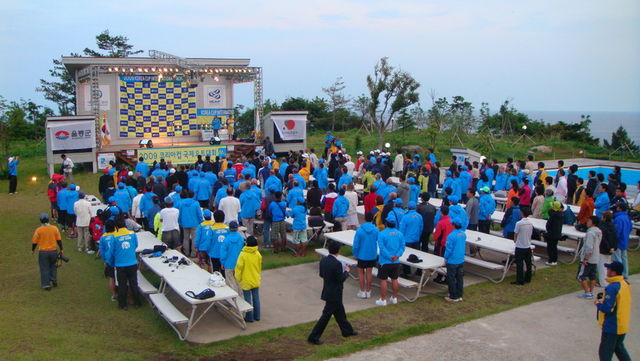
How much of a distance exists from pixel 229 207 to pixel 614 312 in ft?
23.0

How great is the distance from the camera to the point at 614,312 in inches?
219

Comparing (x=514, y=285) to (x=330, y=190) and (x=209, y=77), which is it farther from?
(x=209, y=77)

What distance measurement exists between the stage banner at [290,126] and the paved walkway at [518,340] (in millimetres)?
17956

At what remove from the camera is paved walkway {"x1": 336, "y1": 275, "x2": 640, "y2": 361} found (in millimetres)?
6508

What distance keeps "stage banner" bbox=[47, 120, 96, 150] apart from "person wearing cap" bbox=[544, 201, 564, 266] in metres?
16.4

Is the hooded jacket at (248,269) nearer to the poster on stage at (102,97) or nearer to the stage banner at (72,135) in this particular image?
the stage banner at (72,135)

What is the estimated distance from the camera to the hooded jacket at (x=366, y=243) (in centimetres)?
820

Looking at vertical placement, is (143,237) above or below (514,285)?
above

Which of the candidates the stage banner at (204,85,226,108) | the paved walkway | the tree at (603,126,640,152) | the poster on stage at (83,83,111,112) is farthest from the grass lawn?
the tree at (603,126,640,152)

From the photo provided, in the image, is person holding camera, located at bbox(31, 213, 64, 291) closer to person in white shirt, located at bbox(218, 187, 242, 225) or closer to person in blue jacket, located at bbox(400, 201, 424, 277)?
person in white shirt, located at bbox(218, 187, 242, 225)

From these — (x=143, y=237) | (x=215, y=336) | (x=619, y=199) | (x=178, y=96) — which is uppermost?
(x=178, y=96)

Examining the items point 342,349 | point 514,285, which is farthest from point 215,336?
point 514,285

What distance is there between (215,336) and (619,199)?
8246 mm

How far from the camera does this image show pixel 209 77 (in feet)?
83.3
